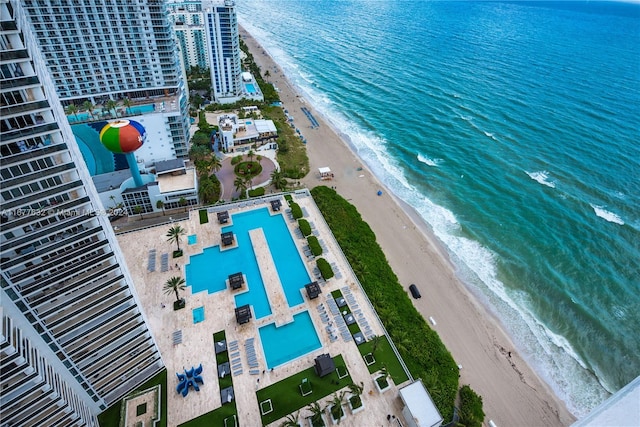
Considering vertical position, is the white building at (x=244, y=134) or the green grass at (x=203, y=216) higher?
the white building at (x=244, y=134)

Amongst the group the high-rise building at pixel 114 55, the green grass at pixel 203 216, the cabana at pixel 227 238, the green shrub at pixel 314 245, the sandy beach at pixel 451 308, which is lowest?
the sandy beach at pixel 451 308

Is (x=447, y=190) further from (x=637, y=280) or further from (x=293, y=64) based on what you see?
(x=293, y=64)

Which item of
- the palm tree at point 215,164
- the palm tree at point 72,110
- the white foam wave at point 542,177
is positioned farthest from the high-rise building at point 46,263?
the white foam wave at point 542,177

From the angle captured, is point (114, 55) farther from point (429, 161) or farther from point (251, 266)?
point (429, 161)

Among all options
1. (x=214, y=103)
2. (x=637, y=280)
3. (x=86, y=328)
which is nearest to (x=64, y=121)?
(x=86, y=328)

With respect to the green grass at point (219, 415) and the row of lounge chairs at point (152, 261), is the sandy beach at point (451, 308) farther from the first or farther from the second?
the row of lounge chairs at point (152, 261)

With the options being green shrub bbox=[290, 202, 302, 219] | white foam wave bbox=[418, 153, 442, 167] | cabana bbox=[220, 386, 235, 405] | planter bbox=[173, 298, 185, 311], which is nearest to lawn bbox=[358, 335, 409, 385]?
cabana bbox=[220, 386, 235, 405]
